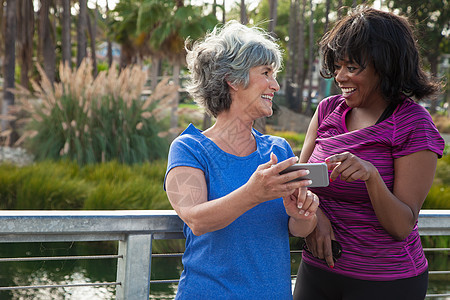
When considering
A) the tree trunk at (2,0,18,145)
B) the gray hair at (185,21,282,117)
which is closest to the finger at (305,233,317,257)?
the gray hair at (185,21,282,117)

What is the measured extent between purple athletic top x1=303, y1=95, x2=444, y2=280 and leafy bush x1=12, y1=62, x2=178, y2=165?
5884 mm

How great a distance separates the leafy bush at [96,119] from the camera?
7395 millimetres

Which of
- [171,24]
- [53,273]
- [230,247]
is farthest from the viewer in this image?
[171,24]

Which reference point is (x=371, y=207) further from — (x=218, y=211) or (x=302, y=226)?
(x=218, y=211)

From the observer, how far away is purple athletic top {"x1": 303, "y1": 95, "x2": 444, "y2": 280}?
1555 millimetres

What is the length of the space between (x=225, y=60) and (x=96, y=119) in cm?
625

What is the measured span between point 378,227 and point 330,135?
324 millimetres

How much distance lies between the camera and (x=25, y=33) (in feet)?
46.9

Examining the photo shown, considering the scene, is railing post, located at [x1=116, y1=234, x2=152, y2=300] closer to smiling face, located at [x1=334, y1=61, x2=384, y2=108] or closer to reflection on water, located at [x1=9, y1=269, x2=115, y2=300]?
reflection on water, located at [x1=9, y1=269, x2=115, y2=300]

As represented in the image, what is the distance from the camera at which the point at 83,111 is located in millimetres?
7371

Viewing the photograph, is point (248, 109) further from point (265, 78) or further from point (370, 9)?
point (370, 9)

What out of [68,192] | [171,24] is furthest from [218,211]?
[171,24]

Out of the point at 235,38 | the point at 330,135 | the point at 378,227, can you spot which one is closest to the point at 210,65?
the point at 235,38

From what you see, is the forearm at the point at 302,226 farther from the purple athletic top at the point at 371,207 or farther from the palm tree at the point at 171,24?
the palm tree at the point at 171,24
